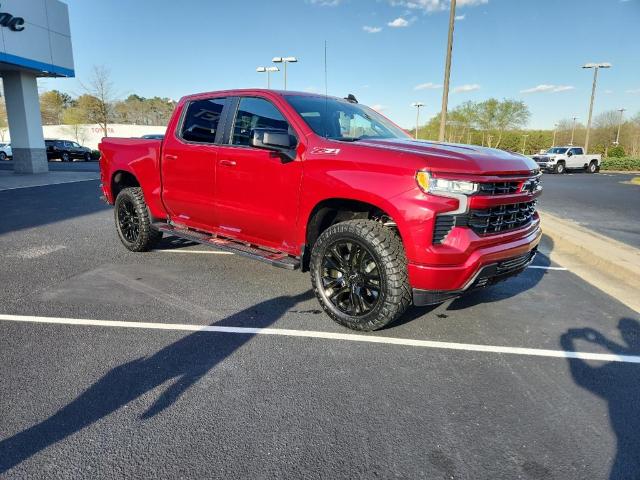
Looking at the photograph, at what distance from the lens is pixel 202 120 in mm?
5012

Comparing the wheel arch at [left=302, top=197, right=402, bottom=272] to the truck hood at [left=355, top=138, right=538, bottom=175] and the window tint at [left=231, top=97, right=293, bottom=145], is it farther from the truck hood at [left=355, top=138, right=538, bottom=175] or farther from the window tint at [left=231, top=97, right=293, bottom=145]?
the window tint at [left=231, top=97, right=293, bottom=145]

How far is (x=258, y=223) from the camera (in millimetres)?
4355

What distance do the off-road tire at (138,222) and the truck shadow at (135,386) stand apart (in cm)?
264

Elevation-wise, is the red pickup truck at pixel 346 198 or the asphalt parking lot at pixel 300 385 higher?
the red pickup truck at pixel 346 198

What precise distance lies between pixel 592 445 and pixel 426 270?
55.7 inches

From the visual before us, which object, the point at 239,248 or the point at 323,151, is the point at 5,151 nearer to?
the point at 239,248

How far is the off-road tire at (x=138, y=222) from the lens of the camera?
19.1ft

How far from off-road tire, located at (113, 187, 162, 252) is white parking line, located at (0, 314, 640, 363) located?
2174mm

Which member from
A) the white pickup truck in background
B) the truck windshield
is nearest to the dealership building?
the truck windshield

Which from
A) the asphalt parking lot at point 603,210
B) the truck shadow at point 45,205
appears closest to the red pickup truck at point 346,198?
the truck shadow at point 45,205

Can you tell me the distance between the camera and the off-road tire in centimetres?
581

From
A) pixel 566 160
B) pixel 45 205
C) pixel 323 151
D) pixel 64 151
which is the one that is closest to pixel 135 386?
pixel 323 151

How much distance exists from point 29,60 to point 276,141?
19.3 metres

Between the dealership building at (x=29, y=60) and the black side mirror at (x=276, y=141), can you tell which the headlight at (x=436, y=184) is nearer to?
the black side mirror at (x=276, y=141)
